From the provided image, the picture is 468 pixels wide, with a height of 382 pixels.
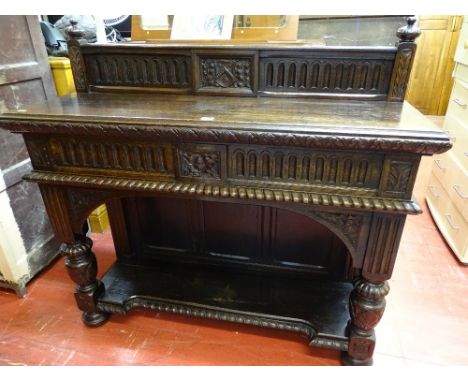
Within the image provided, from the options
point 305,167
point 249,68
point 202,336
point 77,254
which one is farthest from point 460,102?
point 77,254

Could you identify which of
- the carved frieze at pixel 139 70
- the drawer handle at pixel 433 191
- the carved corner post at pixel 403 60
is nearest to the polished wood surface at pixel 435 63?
the drawer handle at pixel 433 191

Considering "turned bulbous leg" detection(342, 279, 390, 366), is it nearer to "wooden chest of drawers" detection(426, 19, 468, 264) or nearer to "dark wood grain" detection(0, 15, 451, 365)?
"dark wood grain" detection(0, 15, 451, 365)

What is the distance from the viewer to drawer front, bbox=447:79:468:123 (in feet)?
5.85

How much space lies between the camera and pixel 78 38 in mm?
1229

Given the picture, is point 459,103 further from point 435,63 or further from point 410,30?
point 435,63

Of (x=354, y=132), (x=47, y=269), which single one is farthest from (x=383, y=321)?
(x=47, y=269)

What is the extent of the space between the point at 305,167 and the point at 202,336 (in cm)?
83

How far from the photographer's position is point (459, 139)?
183cm

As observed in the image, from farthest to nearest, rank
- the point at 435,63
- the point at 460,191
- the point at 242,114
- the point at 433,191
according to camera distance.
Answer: the point at 435,63
the point at 433,191
the point at 460,191
the point at 242,114

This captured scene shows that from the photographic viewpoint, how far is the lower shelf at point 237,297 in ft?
4.00

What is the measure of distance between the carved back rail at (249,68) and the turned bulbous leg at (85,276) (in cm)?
59

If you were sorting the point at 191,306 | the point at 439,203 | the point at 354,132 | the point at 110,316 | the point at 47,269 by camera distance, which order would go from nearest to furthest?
the point at 354,132
the point at 191,306
the point at 110,316
the point at 47,269
the point at 439,203
